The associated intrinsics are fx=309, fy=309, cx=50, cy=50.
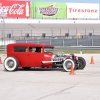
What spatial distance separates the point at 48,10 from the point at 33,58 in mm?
55562

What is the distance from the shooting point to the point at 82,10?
71.8 metres

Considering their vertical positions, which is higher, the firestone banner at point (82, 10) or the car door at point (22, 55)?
the firestone banner at point (82, 10)

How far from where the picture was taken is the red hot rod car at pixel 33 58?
48.8 feet

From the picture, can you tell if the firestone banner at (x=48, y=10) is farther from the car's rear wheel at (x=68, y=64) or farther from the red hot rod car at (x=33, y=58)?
the car's rear wheel at (x=68, y=64)

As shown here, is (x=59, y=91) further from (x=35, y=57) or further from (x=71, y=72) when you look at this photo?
(x=35, y=57)

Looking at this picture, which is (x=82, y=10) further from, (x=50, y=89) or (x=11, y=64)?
(x=50, y=89)

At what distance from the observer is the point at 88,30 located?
64062 millimetres

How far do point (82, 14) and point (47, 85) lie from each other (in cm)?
6257

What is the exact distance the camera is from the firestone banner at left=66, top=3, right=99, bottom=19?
7100 centimetres

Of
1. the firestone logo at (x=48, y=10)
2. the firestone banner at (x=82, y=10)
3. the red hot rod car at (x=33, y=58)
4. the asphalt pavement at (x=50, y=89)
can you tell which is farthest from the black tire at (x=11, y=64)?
the firestone banner at (x=82, y=10)

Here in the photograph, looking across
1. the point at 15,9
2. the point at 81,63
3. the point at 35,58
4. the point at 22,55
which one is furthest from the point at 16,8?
the point at 35,58

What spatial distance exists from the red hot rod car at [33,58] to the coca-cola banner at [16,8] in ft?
175

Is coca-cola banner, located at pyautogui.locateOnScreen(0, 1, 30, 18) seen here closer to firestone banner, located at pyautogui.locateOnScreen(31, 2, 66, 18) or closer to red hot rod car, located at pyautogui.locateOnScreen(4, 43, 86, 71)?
firestone banner, located at pyautogui.locateOnScreen(31, 2, 66, 18)

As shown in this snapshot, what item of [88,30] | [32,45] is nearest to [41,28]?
[88,30]
